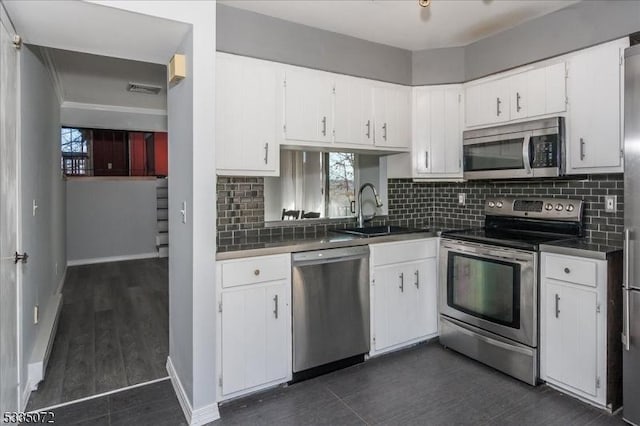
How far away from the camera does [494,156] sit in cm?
299

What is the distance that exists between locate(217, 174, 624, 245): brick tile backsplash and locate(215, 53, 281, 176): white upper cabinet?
12.5 inches

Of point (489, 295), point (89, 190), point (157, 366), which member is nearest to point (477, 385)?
point (489, 295)

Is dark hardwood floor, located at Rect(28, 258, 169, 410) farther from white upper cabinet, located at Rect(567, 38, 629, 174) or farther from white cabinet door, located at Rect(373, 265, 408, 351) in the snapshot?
white upper cabinet, located at Rect(567, 38, 629, 174)

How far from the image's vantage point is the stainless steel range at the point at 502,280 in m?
2.53

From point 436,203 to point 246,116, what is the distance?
2.23m

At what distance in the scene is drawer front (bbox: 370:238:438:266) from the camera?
114 inches

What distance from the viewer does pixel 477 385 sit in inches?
100

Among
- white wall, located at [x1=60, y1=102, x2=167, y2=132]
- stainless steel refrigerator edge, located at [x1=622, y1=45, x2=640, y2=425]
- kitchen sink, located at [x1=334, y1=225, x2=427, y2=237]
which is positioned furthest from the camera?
white wall, located at [x1=60, y1=102, x2=167, y2=132]

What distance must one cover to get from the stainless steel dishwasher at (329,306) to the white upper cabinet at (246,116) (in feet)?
2.31

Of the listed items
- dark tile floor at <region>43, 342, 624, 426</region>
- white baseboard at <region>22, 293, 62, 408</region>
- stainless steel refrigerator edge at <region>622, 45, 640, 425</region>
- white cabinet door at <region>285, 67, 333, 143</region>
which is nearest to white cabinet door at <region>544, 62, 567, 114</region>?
stainless steel refrigerator edge at <region>622, 45, 640, 425</region>

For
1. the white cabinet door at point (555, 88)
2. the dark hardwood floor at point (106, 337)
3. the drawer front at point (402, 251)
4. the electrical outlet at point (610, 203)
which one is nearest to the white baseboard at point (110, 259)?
the dark hardwood floor at point (106, 337)

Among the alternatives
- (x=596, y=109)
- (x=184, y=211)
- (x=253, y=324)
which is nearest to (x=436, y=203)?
(x=596, y=109)

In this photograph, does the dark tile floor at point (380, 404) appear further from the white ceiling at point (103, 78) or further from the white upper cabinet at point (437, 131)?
the white ceiling at point (103, 78)

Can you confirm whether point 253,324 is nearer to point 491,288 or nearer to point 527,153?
point 491,288
